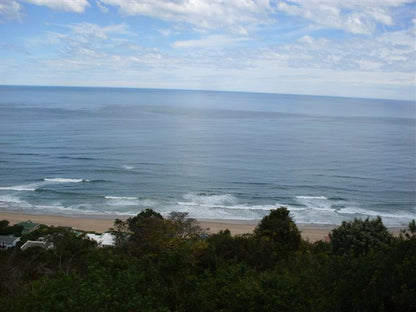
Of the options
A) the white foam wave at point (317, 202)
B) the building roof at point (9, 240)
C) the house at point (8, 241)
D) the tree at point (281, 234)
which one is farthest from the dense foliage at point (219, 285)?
the white foam wave at point (317, 202)

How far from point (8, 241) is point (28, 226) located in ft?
15.1

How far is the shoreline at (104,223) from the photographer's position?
116 feet

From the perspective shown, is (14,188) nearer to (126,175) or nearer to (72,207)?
(72,207)

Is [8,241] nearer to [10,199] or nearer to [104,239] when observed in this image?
[104,239]

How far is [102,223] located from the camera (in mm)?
36500

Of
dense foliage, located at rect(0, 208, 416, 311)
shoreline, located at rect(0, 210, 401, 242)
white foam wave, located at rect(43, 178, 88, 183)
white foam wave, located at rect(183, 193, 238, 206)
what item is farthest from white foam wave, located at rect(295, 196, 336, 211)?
dense foliage, located at rect(0, 208, 416, 311)

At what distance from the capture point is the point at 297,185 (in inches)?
1870

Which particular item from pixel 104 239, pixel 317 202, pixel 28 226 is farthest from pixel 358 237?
pixel 28 226

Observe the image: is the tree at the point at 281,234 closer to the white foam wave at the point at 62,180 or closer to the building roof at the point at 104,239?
the building roof at the point at 104,239

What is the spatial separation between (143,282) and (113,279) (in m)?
0.89

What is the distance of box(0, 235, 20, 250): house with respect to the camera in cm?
2828

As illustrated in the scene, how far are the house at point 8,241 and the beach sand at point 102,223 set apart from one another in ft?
19.5

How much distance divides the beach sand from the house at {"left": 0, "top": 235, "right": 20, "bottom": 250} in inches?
234

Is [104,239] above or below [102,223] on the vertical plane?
above
